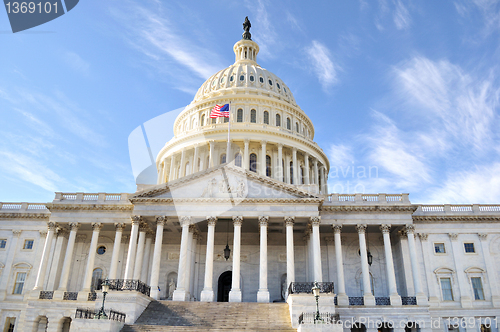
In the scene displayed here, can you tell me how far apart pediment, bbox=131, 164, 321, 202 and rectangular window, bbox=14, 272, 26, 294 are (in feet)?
51.5

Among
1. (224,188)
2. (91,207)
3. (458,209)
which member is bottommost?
(91,207)

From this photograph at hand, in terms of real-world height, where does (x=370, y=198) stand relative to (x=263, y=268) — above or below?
above

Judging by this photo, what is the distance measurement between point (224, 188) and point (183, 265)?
7594 millimetres

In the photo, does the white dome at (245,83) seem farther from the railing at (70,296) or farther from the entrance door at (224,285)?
the railing at (70,296)

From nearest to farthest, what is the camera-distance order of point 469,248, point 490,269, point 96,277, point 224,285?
point 490,269, point 469,248, point 96,277, point 224,285

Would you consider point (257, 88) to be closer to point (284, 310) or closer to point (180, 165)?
point (180, 165)

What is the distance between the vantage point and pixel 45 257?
39.3m

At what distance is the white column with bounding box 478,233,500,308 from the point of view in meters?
39.1

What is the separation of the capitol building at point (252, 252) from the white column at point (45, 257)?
0.35 feet

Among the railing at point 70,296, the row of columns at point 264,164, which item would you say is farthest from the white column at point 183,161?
the railing at point 70,296

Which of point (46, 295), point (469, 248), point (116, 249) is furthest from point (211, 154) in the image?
point (469, 248)

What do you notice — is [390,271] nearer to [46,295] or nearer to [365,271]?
[365,271]

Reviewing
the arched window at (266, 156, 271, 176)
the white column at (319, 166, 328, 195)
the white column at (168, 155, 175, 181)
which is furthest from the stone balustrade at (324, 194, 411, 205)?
the white column at (168, 155, 175, 181)

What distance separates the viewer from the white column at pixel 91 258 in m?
37.8
